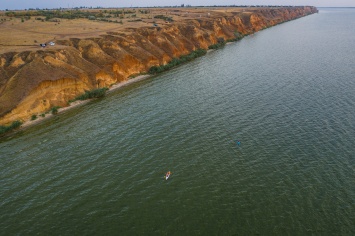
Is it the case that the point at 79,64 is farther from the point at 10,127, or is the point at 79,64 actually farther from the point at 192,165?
the point at 192,165

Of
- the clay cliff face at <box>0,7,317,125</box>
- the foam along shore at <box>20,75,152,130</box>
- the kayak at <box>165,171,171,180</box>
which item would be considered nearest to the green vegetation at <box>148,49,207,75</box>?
the clay cliff face at <box>0,7,317,125</box>

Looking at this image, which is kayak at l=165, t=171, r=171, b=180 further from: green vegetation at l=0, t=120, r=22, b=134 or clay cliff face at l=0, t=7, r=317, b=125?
clay cliff face at l=0, t=7, r=317, b=125

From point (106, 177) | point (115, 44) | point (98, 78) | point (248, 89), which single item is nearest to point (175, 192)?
point (106, 177)

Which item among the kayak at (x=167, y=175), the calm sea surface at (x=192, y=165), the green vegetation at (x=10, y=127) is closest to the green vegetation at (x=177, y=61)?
the calm sea surface at (x=192, y=165)

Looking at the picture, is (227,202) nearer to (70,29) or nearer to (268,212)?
(268,212)

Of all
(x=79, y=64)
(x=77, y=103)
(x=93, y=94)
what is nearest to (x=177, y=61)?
(x=79, y=64)

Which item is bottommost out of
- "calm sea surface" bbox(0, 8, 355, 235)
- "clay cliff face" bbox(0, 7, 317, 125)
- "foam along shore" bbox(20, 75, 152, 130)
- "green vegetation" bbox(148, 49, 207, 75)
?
"calm sea surface" bbox(0, 8, 355, 235)

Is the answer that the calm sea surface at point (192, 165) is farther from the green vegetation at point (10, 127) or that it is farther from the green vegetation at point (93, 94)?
the green vegetation at point (93, 94)
